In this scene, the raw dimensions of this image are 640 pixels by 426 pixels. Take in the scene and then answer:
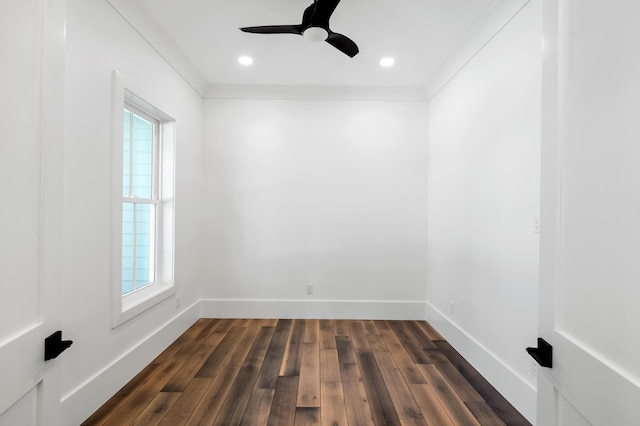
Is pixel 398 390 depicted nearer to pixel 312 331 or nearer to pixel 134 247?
pixel 312 331

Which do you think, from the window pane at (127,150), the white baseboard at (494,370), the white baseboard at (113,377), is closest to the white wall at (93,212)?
the white baseboard at (113,377)

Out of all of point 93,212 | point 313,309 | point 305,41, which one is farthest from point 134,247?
point 305,41

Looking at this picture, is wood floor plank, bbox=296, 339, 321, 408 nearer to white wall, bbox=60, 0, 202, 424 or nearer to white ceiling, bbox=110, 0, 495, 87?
white wall, bbox=60, 0, 202, 424

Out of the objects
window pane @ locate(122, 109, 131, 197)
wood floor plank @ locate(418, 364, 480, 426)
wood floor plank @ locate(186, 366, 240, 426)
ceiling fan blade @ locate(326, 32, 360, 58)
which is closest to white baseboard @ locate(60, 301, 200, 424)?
wood floor plank @ locate(186, 366, 240, 426)

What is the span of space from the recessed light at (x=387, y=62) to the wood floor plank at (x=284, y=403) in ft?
9.50

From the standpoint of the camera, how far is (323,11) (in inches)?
72.4

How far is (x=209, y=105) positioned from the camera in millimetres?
3539

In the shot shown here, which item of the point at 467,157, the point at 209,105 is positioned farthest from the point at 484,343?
the point at 209,105

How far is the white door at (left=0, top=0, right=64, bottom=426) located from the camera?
Answer: 0.72 meters

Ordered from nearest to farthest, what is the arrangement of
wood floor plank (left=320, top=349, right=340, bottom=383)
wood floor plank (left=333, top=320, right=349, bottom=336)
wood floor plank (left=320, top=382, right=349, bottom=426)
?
wood floor plank (left=320, top=382, right=349, bottom=426), wood floor plank (left=320, top=349, right=340, bottom=383), wood floor plank (left=333, top=320, right=349, bottom=336)

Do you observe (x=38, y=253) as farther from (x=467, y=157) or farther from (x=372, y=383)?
(x=467, y=157)

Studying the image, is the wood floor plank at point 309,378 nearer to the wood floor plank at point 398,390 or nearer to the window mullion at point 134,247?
the wood floor plank at point 398,390

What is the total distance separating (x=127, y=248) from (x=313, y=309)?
2.02 meters

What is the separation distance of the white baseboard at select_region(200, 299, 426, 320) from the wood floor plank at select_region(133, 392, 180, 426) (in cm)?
150
